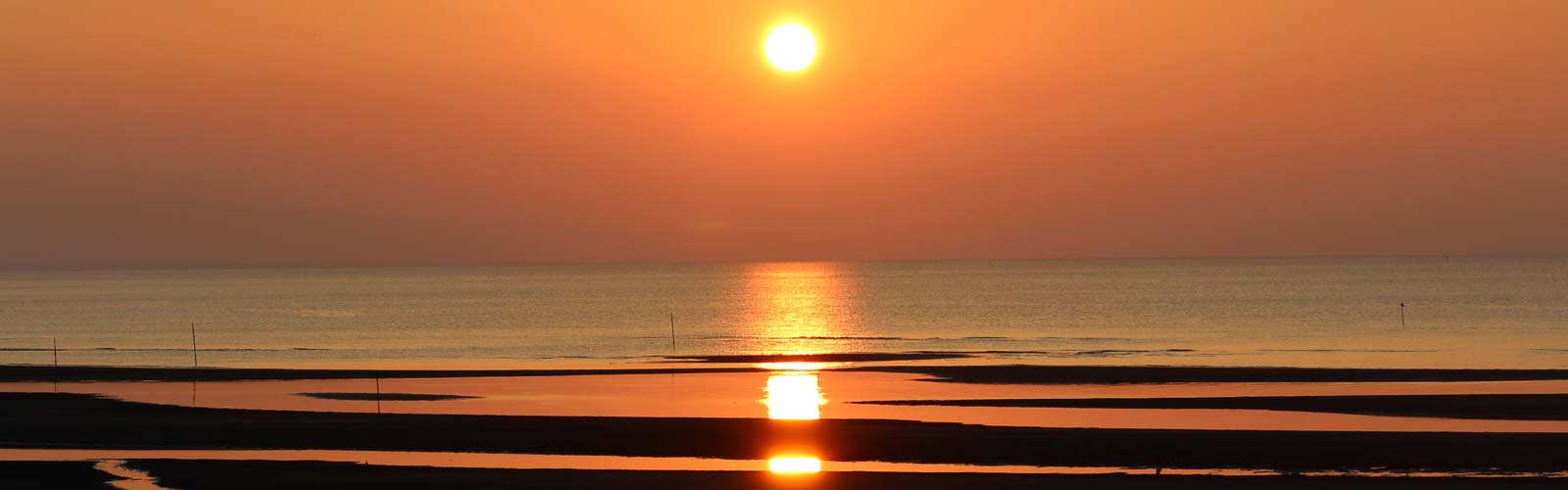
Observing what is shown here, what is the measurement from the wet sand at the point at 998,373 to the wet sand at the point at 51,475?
25873 millimetres

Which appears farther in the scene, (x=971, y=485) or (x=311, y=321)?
→ (x=311, y=321)

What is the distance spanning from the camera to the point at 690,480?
1163 inches

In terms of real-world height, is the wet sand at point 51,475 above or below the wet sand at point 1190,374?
below

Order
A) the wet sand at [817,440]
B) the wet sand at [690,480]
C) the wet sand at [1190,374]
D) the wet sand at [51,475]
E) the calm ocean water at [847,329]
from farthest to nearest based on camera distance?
the calm ocean water at [847,329]
the wet sand at [1190,374]
the wet sand at [817,440]
the wet sand at [51,475]
the wet sand at [690,480]

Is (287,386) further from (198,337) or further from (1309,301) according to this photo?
(1309,301)

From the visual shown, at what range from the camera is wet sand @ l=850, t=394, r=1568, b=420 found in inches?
1604

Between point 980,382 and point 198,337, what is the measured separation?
6638cm

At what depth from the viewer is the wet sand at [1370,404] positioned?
40750 mm

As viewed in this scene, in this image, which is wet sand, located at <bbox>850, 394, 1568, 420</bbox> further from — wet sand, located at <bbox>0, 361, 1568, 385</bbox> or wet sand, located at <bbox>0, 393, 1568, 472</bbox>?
wet sand, located at <bbox>0, 361, 1568, 385</bbox>

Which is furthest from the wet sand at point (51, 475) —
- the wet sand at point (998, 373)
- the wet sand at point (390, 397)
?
the wet sand at point (998, 373)

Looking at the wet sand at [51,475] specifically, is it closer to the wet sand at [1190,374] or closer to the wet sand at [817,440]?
the wet sand at [817,440]

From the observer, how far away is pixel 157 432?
37938mm

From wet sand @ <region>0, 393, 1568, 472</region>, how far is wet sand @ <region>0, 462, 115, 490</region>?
3552 millimetres

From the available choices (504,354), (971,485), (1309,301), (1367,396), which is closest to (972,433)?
(971,485)
